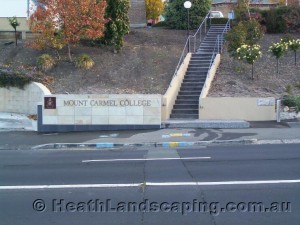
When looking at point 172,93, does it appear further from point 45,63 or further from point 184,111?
point 45,63

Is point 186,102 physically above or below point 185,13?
below

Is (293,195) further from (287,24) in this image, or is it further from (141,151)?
(287,24)

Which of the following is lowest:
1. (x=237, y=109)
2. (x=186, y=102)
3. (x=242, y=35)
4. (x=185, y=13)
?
(x=237, y=109)

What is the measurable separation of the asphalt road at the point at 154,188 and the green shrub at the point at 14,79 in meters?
9.56

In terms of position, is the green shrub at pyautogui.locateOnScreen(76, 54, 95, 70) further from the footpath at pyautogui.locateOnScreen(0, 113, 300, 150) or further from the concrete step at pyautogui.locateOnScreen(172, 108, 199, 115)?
the concrete step at pyautogui.locateOnScreen(172, 108, 199, 115)

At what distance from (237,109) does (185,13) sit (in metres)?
12.8

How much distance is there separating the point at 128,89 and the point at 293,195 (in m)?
14.8

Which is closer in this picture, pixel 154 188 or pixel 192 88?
pixel 154 188

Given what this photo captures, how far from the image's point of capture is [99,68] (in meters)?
25.0

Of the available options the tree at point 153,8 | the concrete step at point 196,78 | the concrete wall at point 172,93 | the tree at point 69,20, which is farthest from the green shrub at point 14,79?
the tree at point 153,8

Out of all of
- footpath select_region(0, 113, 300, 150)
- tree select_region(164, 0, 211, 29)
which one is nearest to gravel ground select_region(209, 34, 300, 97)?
footpath select_region(0, 113, 300, 150)

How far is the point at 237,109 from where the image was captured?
20.7m

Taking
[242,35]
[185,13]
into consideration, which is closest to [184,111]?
[242,35]

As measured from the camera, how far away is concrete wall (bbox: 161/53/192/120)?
68.4 ft
